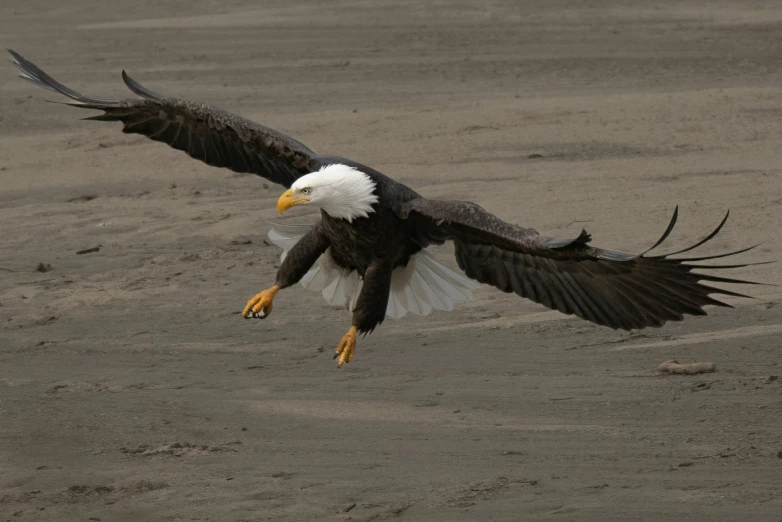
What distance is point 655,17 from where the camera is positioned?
15.7m

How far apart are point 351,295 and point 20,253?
9.68 feet

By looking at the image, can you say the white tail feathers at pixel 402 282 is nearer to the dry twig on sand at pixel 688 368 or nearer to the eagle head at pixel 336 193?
the eagle head at pixel 336 193

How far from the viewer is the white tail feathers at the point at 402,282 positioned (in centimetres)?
625

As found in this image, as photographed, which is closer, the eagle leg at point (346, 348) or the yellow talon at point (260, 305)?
the eagle leg at point (346, 348)

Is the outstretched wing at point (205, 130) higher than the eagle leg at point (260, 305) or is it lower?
higher

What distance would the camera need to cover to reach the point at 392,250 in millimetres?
5844

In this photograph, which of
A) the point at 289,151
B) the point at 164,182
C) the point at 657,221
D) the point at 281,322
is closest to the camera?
the point at 289,151

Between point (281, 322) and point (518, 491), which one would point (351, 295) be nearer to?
point (281, 322)

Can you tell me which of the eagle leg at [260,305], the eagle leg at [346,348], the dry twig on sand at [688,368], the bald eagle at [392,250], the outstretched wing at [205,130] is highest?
the outstretched wing at [205,130]

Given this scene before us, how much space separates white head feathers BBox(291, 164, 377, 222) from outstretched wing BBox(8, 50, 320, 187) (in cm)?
43

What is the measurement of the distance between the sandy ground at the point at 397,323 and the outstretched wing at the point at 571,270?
557 mm

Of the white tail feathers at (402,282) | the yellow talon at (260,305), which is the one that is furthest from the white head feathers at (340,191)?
the white tail feathers at (402,282)

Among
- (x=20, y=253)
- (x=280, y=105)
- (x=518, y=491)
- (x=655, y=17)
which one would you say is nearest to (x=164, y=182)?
(x=20, y=253)

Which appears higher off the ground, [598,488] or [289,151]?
[289,151]
